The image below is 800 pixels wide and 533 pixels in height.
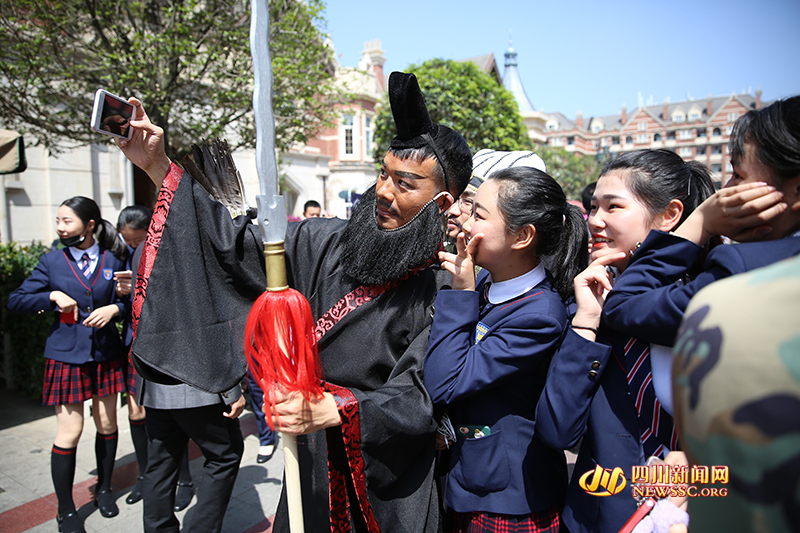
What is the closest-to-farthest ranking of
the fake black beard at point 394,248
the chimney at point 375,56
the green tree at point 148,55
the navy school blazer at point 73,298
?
the fake black beard at point 394,248 → the navy school blazer at point 73,298 → the green tree at point 148,55 → the chimney at point 375,56

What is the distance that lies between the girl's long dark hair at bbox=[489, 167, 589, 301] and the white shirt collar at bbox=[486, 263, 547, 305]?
7cm

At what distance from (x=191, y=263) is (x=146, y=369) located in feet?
1.24

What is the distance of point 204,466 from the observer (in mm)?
2629

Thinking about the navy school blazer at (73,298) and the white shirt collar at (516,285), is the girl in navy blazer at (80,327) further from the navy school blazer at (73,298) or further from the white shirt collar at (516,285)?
the white shirt collar at (516,285)

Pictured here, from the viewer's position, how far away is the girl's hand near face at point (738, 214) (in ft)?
3.49

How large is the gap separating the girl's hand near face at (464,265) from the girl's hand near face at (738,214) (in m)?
0.59

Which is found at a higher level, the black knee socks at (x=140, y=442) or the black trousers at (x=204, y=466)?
the black trousers at (x=204, y=466)

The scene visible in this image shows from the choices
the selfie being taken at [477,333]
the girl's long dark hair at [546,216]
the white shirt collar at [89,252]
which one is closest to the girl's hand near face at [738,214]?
the selfie being taken at [477,333]

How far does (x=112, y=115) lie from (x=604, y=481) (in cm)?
179

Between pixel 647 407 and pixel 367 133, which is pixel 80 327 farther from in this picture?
pixel 367 133

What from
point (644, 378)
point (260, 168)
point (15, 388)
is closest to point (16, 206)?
point (15, 388)

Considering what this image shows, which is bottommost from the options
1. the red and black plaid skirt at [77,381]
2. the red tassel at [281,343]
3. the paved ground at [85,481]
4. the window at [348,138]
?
the paved ground at [85,481]

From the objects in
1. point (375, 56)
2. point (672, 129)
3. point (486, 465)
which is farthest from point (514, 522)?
point (672, 129)

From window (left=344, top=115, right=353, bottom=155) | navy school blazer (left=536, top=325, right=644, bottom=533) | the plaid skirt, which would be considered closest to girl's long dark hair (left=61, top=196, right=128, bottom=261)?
the plaid skirt
